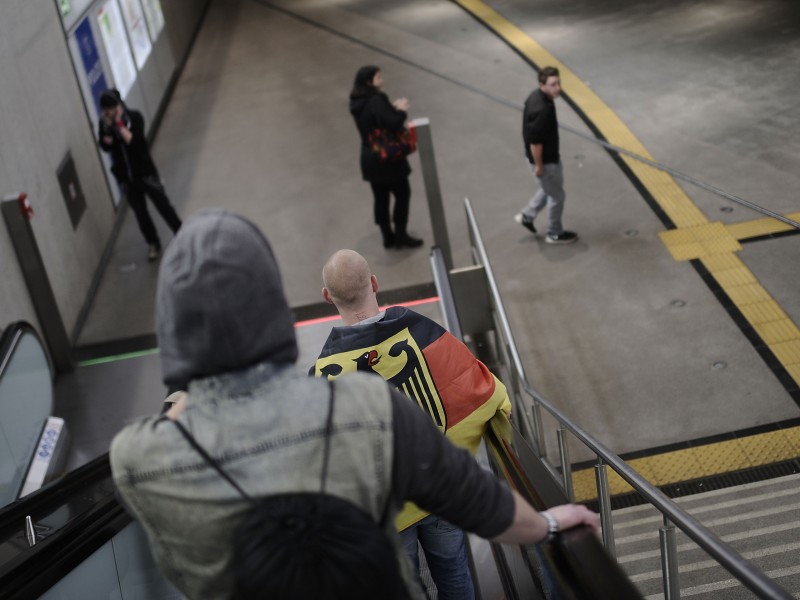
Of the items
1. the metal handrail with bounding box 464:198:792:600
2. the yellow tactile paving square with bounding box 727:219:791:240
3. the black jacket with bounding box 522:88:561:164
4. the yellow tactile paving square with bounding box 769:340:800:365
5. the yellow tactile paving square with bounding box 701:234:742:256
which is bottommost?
the yellow tactile paving square with bounding box 769:340:800:365

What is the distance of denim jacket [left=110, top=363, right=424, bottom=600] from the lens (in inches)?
52.6

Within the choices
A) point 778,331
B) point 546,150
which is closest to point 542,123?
point 546,150

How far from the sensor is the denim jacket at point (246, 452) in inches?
52.6

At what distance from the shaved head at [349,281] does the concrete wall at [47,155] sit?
12.4ft

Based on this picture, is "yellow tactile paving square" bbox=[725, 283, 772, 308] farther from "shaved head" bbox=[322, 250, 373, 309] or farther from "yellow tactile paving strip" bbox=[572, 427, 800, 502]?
"shaved head" bbox=[322, 250, 373, 309]

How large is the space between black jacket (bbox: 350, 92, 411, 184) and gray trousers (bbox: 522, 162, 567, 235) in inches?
42.9

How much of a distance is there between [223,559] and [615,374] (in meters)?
4.83

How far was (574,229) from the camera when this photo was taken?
777cm

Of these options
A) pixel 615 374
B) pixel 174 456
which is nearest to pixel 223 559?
pixel 174 456

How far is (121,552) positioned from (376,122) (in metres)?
4.43

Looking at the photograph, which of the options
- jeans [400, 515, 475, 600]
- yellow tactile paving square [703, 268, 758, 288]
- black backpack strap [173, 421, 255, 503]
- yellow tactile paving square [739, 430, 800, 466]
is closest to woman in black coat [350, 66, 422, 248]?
yellow tactile paving square [703, 268, 758, 288]

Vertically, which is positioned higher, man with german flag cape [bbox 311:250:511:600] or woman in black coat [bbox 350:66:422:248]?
man with german flag cape [bbox 311:250:511:600]

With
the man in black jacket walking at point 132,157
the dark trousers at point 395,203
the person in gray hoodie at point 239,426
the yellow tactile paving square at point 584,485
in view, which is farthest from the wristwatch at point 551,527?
the man in black jacket walking at point 132,157

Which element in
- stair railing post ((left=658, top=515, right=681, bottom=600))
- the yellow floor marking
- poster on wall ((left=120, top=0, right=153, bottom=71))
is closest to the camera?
stair railing post ((left=658, top=515, right=681, bottom=600))
